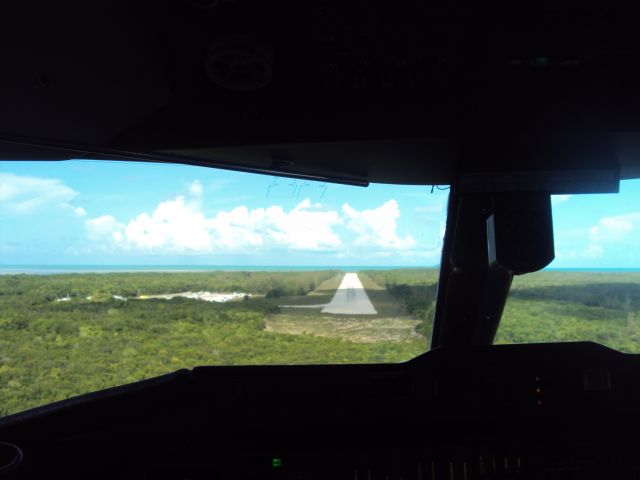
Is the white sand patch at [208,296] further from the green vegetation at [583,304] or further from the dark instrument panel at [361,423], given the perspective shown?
the green vegetation at [583,304]

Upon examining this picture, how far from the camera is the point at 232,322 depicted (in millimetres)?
2090

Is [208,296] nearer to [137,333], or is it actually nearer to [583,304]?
[137,333]

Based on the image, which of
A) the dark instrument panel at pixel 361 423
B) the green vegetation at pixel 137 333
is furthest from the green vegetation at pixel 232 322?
the dark instrument panel at pixel 361 423

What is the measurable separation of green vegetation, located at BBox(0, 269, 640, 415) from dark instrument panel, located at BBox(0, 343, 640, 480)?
39 cm

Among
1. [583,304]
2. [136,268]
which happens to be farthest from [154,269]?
[583,304]

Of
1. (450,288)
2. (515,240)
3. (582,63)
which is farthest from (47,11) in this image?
(450,288)

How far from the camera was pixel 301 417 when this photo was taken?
134 cm

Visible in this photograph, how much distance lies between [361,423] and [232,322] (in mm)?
973

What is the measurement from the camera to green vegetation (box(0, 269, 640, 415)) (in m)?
1.82

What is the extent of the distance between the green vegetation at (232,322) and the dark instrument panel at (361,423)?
39cm

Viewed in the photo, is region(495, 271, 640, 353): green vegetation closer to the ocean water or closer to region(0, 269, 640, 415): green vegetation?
region(0, 269, 640, 415): green vegetation

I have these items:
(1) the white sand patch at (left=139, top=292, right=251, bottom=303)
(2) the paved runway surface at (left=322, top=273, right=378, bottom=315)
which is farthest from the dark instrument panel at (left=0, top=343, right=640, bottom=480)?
(2) the paved runway surface at (left=322, top=273, right=378, bottom=315)

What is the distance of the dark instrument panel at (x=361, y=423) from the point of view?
4.11 feet

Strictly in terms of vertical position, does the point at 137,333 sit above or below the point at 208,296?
below
